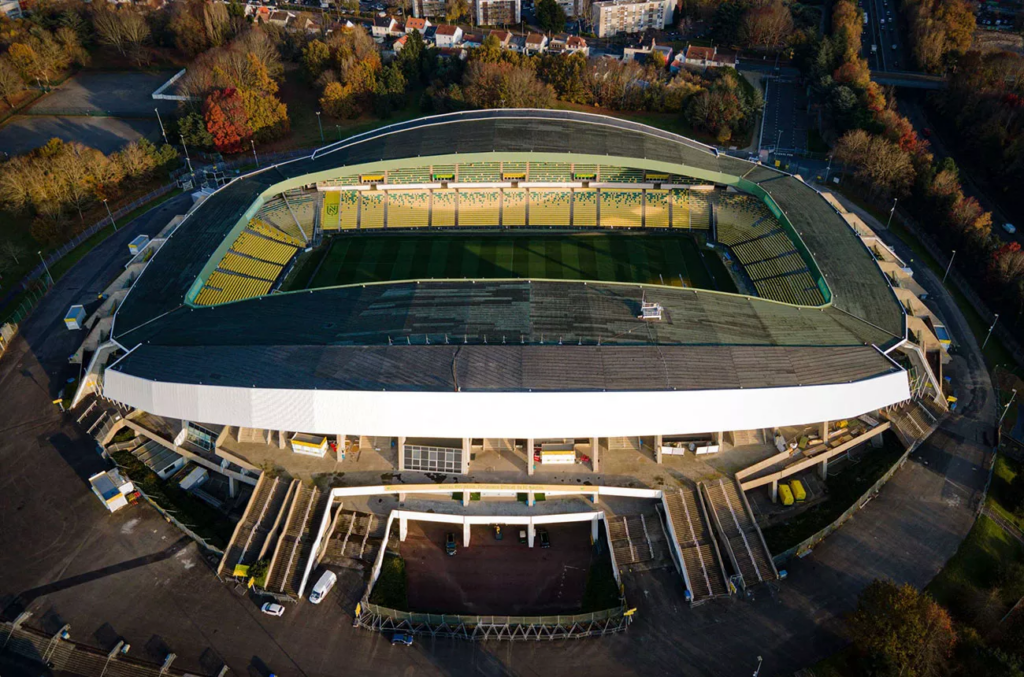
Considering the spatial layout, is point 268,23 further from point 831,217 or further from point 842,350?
point 842,350

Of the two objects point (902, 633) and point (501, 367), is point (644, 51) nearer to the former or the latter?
point (501, 367)

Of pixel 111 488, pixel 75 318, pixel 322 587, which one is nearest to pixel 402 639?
pixel 322 587

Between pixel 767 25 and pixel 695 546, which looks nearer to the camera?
pixel 695 546

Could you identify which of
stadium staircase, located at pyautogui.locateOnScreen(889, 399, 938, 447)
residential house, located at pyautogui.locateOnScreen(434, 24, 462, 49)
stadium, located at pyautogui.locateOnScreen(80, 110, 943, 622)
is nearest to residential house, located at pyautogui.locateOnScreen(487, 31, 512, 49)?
residential house, located at pyautogui.locateOnScreen(434, 24, 462, 49)

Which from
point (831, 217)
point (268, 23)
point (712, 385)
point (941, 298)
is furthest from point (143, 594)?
point (268, 23)

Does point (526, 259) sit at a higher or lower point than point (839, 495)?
higher

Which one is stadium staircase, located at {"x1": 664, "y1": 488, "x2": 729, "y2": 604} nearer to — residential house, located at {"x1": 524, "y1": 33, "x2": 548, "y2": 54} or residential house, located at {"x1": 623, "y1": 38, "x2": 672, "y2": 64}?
residential house, located at {"x1": 623, "y1": 38, "x2": 672, "y2": 64}

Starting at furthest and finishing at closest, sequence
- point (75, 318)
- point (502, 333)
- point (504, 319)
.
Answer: point (75, 318)
point (504, 319)
point (502, 333)
